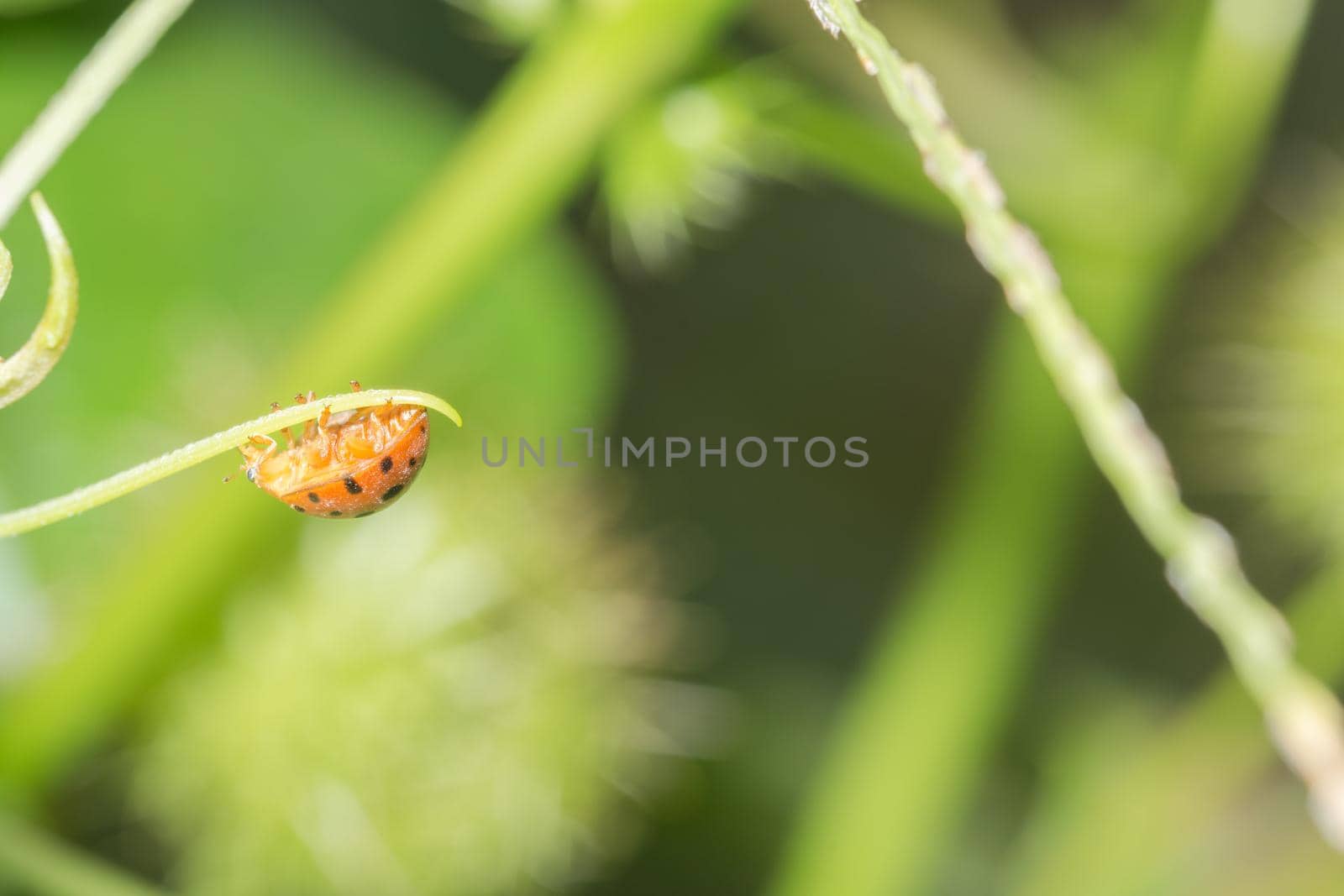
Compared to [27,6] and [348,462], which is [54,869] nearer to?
[348,462]

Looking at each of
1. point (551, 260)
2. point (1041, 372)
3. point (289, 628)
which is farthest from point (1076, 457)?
point (289, 628)

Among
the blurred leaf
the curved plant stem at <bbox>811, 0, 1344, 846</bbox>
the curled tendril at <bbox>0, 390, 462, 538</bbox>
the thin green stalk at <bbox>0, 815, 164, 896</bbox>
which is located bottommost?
the thin green stalk at <bbox>0, 815, 164, 896</bbox>

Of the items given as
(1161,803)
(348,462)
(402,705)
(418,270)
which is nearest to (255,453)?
(348,462)

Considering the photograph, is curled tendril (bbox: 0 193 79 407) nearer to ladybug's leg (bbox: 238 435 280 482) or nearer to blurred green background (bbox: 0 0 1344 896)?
ladybug's leg (bbox: 238 435 280 482)

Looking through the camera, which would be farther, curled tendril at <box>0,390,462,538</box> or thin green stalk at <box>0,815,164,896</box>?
thin green stalk at <box>0,815,164,896</box>

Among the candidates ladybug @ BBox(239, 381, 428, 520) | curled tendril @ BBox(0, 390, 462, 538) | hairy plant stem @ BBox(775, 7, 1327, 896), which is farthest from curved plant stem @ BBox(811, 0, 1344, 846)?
hairy plant stem @ BBox(775, 7, 1327, 896)

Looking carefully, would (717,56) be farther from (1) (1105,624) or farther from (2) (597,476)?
(1) (1105,624)

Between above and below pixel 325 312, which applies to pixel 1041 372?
above
